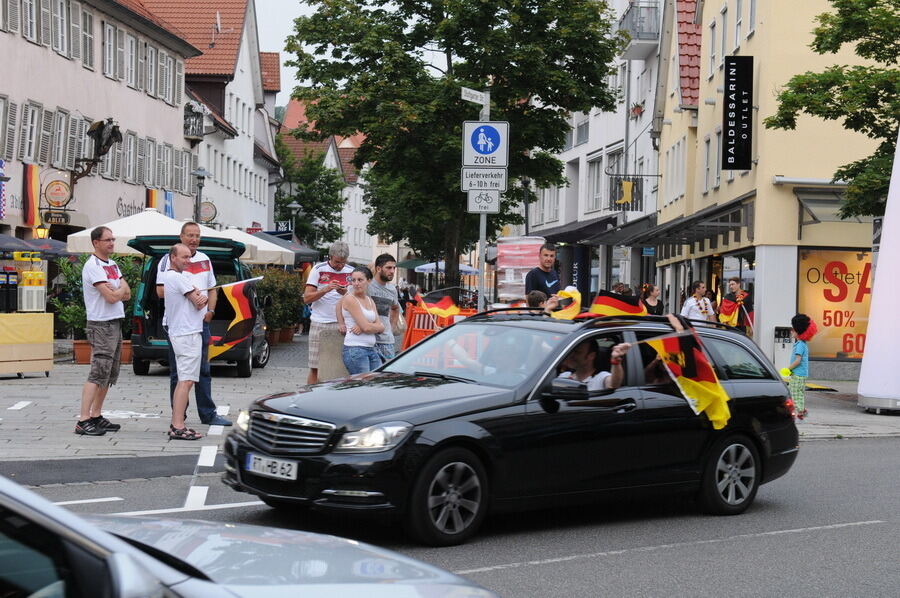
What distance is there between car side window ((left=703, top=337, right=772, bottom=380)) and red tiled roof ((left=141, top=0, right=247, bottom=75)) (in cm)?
5422

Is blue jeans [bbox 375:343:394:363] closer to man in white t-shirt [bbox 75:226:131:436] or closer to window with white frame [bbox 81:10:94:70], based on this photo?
man in white t-shirt [bbox 75:226:131:436]

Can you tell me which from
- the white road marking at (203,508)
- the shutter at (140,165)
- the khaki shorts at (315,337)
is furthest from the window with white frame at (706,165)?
the white road marking at (203,508)

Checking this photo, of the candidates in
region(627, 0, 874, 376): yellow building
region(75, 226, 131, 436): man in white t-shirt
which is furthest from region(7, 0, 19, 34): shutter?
region(75, 226, 131, 436): man in white t-shirt

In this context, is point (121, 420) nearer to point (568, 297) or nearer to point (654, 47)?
point (568, 297)

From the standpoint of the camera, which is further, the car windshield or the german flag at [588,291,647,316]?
the german flag at [588,291,647,316]

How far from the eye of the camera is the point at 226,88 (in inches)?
2483

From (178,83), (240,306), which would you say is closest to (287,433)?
(240,306)

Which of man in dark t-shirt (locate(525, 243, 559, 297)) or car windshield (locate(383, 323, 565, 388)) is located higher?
man in dark t-shirt (locate(525, 243, 559, 297))

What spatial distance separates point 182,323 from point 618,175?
115 ft

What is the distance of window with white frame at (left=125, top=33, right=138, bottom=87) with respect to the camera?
45000mm

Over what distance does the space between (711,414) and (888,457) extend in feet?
18.1

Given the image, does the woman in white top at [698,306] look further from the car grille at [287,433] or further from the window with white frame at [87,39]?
the window with white frame at [87,39]

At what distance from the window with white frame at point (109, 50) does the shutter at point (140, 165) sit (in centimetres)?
363

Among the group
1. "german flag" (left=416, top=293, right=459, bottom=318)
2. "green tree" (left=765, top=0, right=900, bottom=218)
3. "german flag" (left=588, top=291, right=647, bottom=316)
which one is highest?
"green tree" (left=765, top=0, right=900, bottom=218)
